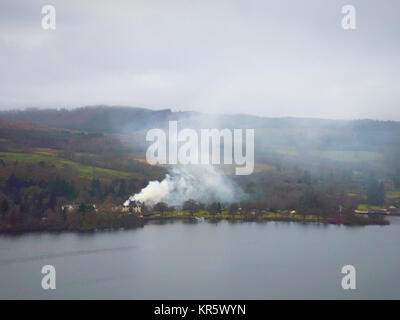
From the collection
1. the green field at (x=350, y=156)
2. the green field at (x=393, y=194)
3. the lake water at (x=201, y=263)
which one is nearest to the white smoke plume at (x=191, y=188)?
the lake water at (x=201, y=263)

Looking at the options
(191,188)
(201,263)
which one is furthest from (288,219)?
(201,263)

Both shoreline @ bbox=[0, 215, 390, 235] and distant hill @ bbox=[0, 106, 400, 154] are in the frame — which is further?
distant hill @ bbox=[0, 106, 400, 154]

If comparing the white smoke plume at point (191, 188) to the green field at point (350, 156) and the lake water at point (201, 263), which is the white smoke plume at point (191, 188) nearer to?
the lake water at point (201, 263)

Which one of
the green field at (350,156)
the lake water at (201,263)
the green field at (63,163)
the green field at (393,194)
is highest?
the green field at (350,156)

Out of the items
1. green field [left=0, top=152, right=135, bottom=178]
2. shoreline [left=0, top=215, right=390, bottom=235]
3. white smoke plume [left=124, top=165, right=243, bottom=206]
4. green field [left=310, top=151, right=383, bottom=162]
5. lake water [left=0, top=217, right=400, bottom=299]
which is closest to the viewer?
lake water [left=0, top=217, right=400, bottom=299]

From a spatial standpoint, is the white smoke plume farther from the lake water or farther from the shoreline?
the lake water

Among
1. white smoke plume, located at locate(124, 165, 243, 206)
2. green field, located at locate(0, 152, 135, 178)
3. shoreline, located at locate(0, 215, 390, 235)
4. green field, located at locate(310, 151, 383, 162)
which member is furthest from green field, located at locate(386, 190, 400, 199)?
green field, located at locate(0, 152, 135, 178)
